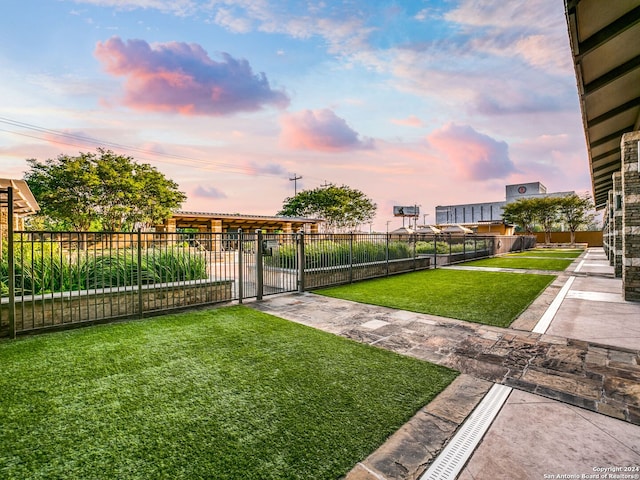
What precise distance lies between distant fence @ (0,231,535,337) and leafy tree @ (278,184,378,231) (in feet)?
91.9

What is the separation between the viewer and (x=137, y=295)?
532 cm

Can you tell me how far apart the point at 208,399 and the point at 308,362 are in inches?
44.7

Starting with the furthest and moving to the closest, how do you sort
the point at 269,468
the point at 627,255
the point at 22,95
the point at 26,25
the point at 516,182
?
the point at 516,182, the point at 22,95, the point at 26,25, the point at 627,255, the point at 269,468

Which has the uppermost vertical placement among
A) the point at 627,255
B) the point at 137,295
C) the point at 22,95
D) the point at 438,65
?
the point at 438,65

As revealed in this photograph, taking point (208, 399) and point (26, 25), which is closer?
point (208, 399)

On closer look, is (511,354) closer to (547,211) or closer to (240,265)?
(240,265)

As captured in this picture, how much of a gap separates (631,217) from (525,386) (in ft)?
19.8

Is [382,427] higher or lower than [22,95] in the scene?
lower

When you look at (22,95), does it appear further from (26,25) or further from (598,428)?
(598,428)

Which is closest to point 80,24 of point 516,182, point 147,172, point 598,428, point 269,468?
point 269,468

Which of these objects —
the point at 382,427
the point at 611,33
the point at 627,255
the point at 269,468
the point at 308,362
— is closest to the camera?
the point at 269,468

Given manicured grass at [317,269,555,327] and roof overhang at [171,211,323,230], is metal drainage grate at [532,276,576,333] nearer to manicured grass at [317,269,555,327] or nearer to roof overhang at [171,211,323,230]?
manicured grass at [317,269,555,327]

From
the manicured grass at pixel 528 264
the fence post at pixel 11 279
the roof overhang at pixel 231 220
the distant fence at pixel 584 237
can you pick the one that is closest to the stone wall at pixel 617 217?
the manicured grass at pixel 528 264

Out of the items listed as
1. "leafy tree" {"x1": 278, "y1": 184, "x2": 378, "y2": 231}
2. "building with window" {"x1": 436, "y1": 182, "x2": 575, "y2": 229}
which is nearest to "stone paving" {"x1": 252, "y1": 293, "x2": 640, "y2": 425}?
"leafy tree" {"x1": 278, "y1": 184, "x2": 378, "y2": 231}
